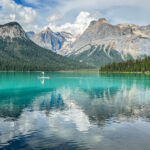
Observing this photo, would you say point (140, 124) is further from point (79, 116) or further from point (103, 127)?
point (79, 116)

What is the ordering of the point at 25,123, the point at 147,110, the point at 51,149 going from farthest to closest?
the point at 147,110, the point at 25,123, the point at 51,149

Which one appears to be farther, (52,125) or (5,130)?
(52,125)

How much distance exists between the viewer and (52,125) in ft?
103

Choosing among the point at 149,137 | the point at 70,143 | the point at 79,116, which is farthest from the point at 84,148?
the point at 79,116

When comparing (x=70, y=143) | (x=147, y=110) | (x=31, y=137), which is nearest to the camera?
(x=70, y=143)

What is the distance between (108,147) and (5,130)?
47.0 feet

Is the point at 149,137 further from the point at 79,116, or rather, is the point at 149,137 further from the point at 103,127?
the point at 79,116

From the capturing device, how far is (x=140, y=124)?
31.9 metres

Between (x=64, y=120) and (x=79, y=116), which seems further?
(x=79, y=116)

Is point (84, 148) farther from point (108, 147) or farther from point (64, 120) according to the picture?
point (64, 120)

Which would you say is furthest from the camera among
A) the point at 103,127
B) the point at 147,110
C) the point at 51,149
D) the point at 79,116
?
the point at 147,110

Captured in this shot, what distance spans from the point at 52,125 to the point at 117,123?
1015 centimetres

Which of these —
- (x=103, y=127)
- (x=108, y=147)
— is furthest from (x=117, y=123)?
(x=108, y=147)

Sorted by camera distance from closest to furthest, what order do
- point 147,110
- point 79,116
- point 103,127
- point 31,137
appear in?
point 31,137
point 103,127
point 79,116
point 147,110
